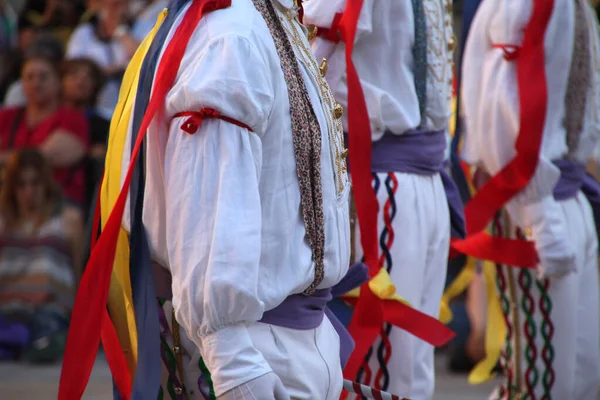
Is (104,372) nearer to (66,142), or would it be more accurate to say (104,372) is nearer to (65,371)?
(66,142)

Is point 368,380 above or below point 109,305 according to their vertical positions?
below

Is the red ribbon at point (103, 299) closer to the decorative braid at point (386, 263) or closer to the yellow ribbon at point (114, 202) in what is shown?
the yellow ribbon at point (114, 202)

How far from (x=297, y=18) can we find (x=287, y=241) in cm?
73

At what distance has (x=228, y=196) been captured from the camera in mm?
2572

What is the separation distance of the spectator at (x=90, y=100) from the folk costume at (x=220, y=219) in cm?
450

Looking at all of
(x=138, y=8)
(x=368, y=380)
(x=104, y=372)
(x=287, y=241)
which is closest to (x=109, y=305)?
(x=287, y=241)

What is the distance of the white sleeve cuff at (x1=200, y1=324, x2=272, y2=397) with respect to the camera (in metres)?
2.52

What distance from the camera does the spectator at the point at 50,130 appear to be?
7.38 m

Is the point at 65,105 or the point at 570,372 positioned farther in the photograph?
the point at 65,105

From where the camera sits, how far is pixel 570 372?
4938 millimetres

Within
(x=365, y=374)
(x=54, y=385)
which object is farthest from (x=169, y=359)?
(x=54, y=385)

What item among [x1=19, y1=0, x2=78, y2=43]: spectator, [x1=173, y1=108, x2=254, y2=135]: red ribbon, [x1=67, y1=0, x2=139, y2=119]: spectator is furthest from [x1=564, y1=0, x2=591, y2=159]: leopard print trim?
[x1=19, y1=0, x2=78, y2=43]: spectator

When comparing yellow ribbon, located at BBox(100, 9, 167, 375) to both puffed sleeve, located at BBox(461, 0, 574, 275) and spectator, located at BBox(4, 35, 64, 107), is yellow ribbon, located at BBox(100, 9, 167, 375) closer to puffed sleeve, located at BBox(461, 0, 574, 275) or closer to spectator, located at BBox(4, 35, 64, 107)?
puffed sleeve, located at BBox(461, 0, 574, 275)

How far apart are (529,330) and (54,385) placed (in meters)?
2.93
